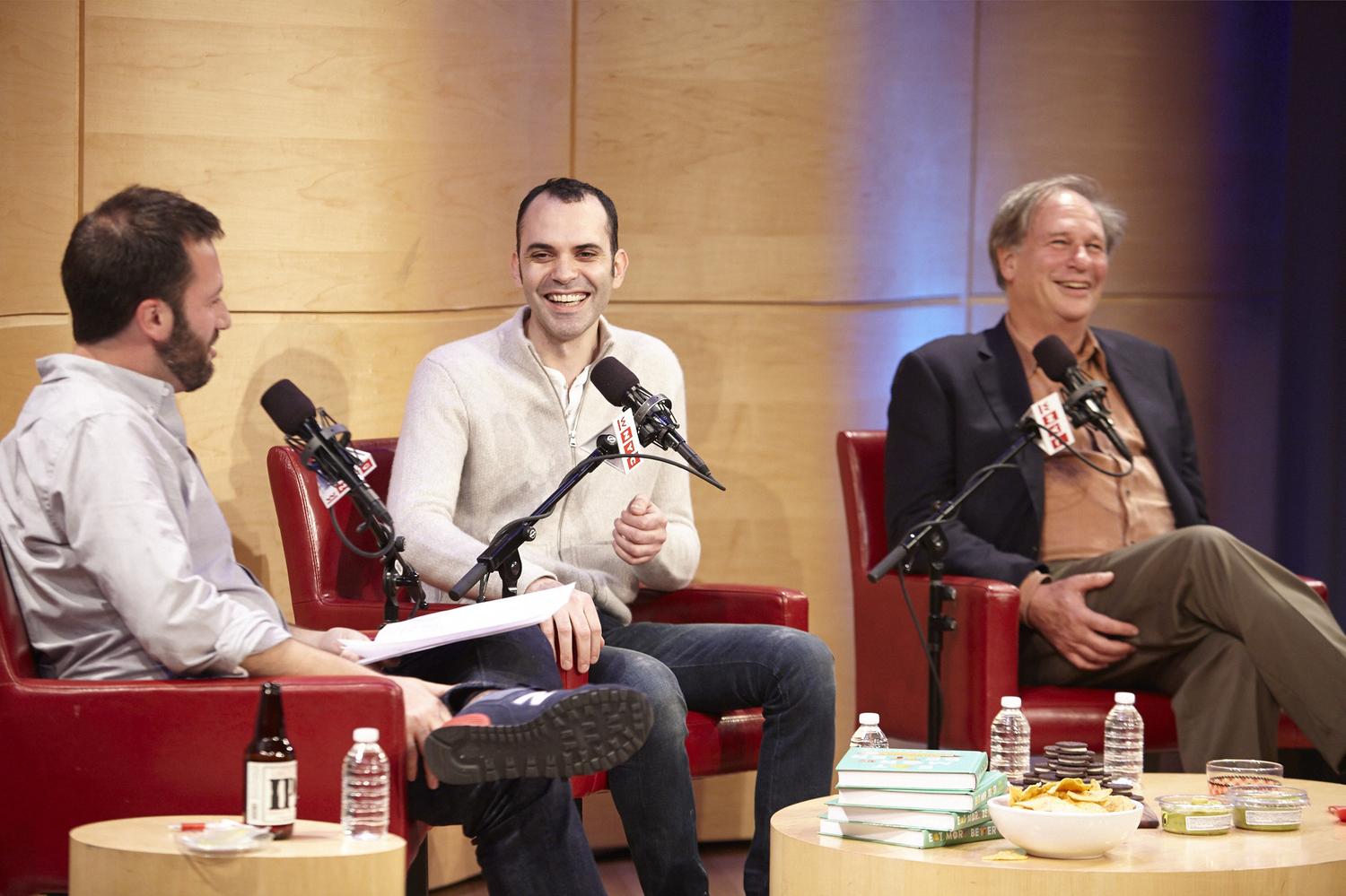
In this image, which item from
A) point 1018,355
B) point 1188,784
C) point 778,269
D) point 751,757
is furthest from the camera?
point 778,269

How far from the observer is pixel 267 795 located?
220cm

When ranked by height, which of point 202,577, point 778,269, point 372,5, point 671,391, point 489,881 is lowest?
point 489,881

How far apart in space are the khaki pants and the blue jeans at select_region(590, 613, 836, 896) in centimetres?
87

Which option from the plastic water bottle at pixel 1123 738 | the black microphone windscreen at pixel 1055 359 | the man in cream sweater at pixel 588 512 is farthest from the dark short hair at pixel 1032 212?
the plastic water bottle at pixel 1123 738

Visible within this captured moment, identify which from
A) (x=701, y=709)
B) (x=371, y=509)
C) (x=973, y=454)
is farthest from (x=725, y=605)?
(x=371, y=509)

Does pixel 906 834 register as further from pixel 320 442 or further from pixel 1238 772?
pixel 320 442

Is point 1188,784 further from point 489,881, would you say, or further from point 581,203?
point 581,203

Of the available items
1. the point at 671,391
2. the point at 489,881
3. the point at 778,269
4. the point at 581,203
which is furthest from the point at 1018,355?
the point at 489,881

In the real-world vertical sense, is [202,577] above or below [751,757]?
above

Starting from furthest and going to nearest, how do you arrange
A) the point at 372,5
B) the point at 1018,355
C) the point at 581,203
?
the point at 1018,355, the point at 372,5, the point at 581,203

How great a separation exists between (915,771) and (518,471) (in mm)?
1313

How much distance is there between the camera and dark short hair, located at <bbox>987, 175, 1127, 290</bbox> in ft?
14.3

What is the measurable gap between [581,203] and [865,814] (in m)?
1.63

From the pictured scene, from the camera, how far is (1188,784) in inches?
117
